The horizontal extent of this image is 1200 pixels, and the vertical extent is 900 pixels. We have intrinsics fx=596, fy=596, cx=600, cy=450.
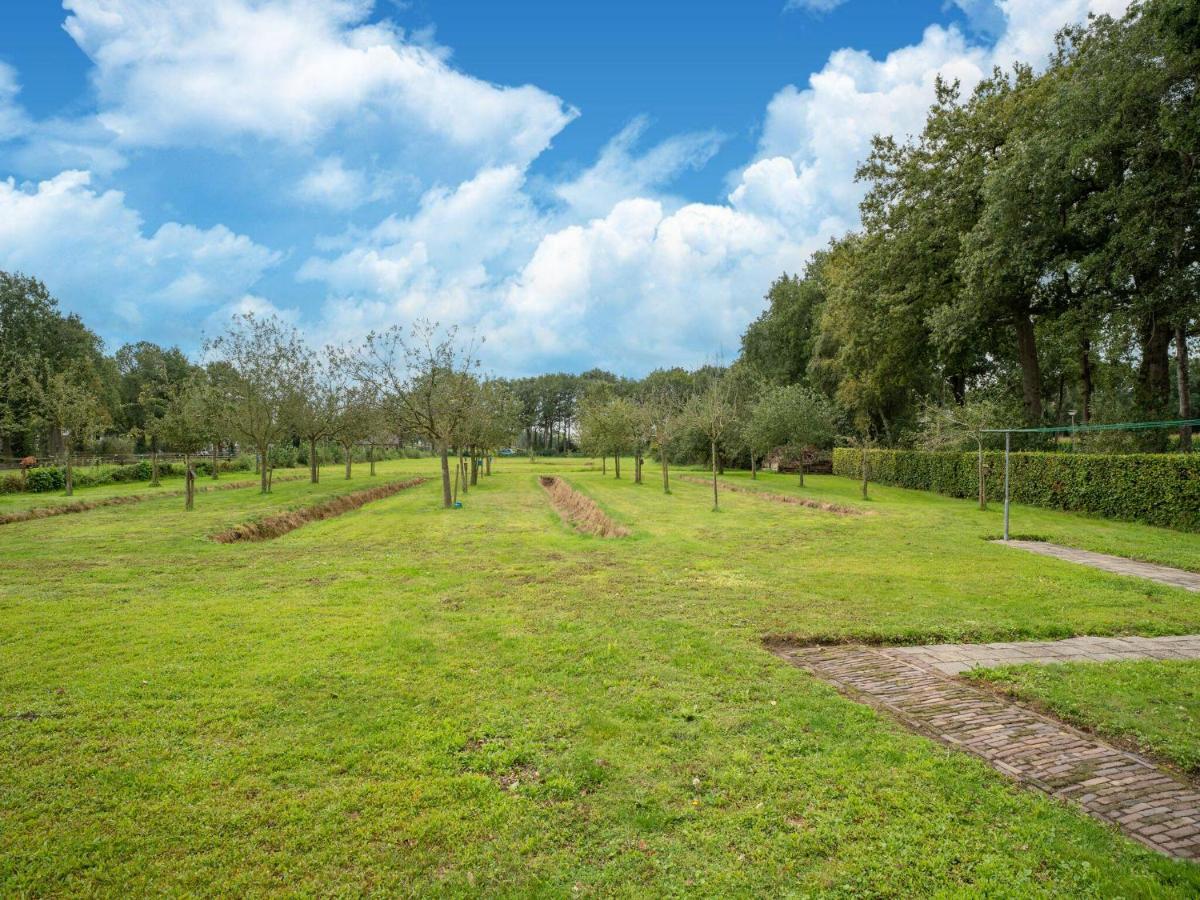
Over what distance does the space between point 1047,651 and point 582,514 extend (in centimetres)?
1730

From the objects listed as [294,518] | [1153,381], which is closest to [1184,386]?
[1153,381]

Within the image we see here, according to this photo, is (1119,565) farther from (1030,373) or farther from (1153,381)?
(1030,373)

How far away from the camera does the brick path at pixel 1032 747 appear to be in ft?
12.4

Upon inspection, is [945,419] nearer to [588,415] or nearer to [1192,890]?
[588,415]

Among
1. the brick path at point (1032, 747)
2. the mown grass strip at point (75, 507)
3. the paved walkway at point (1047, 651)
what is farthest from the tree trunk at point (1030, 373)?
the mown grass strip at point (75, 507)

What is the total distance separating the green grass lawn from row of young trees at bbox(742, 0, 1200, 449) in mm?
16411

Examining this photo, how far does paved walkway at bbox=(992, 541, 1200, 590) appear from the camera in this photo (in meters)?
10.4

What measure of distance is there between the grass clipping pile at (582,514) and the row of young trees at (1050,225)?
16897 mm

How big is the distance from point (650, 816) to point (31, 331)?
74896 mm

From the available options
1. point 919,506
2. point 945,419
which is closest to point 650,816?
point 919,506

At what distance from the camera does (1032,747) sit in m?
4.66

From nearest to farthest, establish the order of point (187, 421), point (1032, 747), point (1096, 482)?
point (1032, 747) → point (1096, 482) → point (187, 421)

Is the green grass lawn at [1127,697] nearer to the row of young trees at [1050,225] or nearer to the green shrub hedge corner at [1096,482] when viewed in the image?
the green shrub hedge corner at [1096,482]

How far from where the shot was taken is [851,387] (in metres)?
40.3
